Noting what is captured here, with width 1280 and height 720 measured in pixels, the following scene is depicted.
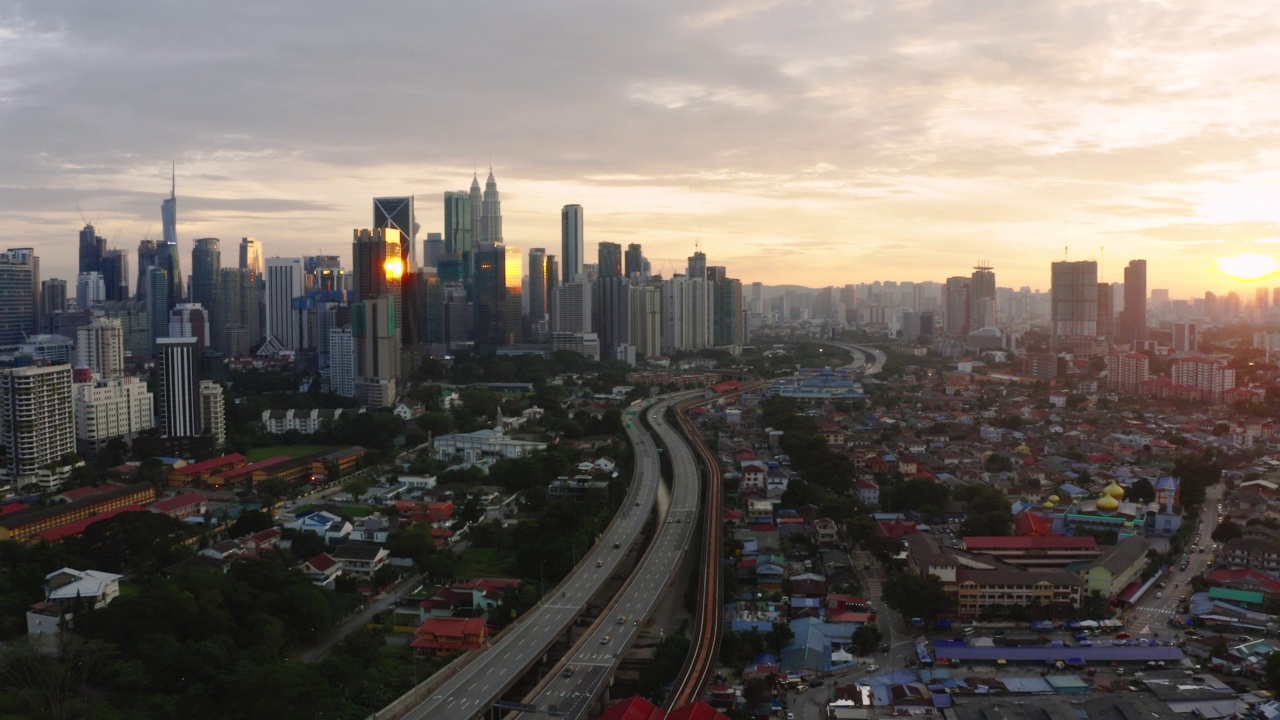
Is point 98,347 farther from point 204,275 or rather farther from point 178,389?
point 204,275

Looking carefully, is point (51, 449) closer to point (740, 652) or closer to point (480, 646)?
point (480, 646)

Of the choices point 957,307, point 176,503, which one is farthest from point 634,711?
point 957,307

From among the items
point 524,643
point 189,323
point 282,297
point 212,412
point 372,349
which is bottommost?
point 524,643

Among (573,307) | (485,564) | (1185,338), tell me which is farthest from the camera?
(573,307)

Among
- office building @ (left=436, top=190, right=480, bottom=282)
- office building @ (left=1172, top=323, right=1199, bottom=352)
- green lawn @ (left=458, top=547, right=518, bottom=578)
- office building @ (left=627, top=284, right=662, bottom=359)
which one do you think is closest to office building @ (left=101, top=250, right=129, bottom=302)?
office building @ (left=436, top=190, right=480, bottom=282)

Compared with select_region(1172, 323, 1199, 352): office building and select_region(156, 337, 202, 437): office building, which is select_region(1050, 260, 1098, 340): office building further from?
select_region(156, 337, 202, 437): office building

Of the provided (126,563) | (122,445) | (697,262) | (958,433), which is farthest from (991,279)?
(126,563)
